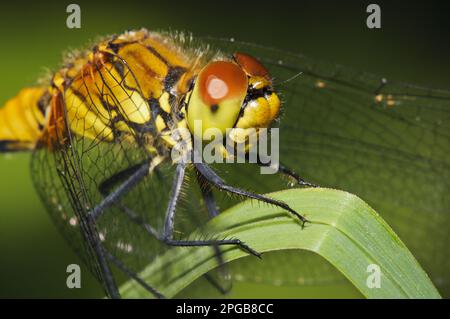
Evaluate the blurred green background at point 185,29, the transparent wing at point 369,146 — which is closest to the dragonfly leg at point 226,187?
the transparent wing at point 369,146

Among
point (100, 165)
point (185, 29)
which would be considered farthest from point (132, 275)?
point (185, 29)

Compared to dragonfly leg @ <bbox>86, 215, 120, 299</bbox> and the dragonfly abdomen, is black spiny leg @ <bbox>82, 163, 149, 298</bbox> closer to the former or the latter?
dragonfly leg @ <bbox>86, 215, 120, 299</bbox>

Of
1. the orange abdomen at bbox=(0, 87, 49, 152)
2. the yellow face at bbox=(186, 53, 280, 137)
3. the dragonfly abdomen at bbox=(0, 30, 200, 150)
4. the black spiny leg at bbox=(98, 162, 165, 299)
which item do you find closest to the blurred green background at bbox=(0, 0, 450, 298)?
the orange abdomen at bbox=(0, 87, 49, 152)

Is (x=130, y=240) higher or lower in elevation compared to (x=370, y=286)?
lower

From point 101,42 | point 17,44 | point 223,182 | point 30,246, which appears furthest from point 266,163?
point 17,44

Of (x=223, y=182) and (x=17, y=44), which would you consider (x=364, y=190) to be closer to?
(x=223, y=182)

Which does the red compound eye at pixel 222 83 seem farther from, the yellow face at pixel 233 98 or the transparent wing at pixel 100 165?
the transparent wing at pixel 100 165

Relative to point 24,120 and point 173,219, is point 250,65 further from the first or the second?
point 24,120
